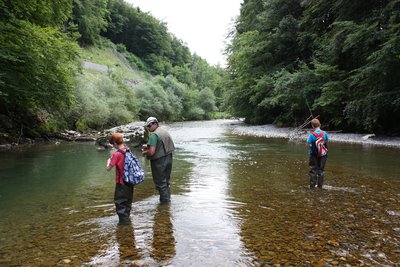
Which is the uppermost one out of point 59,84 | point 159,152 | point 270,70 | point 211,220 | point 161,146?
point 270,70

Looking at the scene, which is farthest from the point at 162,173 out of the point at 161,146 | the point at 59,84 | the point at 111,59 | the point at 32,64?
the point at 111,59

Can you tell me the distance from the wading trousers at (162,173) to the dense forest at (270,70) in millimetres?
9561

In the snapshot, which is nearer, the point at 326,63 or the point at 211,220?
the point at 211,220

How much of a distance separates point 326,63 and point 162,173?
23.1m

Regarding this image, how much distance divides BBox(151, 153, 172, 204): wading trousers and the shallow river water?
394mm

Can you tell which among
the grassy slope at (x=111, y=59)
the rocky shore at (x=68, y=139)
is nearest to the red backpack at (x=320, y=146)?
the rocky shore at (x=68, y=139)

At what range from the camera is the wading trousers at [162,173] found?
7.24 m

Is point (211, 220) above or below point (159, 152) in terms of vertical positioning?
below

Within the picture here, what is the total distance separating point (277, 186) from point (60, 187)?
6.19 meters

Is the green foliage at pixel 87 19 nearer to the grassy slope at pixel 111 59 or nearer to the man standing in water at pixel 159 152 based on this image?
the grassy slope at pixel 111 59

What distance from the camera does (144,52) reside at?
113m

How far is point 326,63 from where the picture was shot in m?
26.5

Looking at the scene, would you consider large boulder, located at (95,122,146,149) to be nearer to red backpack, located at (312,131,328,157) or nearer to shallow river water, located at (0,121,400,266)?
shallow river water, located at (0,121,400,266)

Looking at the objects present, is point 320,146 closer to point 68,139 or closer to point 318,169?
point 318,169
